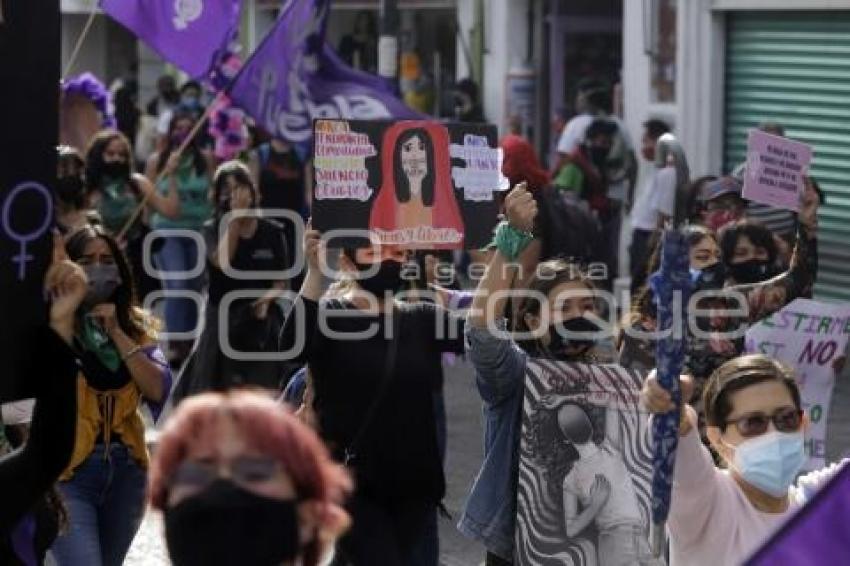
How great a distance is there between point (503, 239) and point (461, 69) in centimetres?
1553

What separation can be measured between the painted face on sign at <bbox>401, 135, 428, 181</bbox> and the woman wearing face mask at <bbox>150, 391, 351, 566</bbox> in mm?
3956

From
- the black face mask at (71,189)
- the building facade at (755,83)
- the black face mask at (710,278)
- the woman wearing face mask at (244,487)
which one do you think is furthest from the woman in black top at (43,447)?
the building facade at (755,83)

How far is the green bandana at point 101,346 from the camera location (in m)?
6.70

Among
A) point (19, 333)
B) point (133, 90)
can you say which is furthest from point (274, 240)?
point (133, 90)

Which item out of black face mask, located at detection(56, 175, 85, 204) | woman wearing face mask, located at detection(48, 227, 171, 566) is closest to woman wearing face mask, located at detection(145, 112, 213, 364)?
black face mask, located at detection(56, 175, 85, 204)

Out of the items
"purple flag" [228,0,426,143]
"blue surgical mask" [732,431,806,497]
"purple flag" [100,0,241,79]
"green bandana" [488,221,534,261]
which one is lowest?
"blue surgical mask" [732,431,806,497]

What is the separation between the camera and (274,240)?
11.2 meters

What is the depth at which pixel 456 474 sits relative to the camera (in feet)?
34.2

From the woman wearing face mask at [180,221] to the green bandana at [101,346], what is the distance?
636 centimetres

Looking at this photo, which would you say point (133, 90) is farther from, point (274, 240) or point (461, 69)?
point (274, 240)

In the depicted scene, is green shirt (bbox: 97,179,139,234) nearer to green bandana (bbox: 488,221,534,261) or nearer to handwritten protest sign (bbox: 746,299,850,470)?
handwritten protest sign (bbox: 746,299,850,470)

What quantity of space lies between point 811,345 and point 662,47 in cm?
956

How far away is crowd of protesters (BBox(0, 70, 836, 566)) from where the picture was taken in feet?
11.1

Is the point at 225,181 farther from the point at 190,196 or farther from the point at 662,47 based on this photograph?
the point at 662,47
